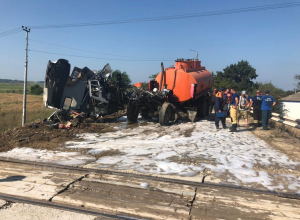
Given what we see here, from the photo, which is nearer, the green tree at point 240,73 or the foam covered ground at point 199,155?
the foam covered ground at point 199,155

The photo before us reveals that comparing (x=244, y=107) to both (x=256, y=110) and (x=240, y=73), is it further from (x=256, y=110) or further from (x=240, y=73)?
(x=240, y=73)

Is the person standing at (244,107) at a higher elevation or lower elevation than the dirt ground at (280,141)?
higher

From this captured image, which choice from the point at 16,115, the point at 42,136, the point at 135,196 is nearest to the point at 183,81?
the point at 42,136

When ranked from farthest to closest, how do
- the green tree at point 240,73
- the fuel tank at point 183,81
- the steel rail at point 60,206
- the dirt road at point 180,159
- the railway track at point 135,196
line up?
the green tree at point 240,73 < the fuel tank at point 183,81 < the dirt road at point 180,159 < the railway track at point 135,196 < the steel rail at point 60,206

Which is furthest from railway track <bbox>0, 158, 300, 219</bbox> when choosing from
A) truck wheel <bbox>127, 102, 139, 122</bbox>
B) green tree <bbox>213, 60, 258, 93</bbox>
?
green tree <bbox>213, 60, 258, 93</bbox>

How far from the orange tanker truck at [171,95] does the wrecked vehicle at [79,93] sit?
141 cm

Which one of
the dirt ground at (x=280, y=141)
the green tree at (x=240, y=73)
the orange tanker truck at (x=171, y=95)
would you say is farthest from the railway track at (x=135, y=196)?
the green tree at (x=240, y=73)

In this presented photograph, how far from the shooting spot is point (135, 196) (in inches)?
175

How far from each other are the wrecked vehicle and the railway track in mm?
6181

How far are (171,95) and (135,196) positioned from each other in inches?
342

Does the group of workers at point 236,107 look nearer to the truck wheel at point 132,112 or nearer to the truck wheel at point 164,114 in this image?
the truck wheel at point 164,114

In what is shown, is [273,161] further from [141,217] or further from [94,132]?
[94,132]

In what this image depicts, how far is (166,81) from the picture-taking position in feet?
42.7

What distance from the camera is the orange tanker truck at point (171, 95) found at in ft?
39.4
